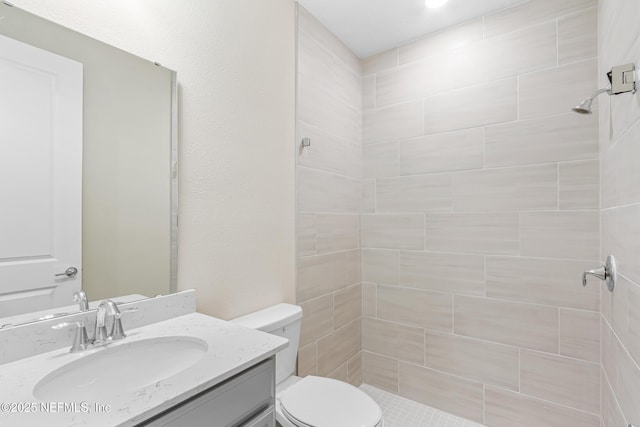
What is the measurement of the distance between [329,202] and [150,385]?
4.98 feet

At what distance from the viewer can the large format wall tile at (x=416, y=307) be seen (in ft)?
6.88

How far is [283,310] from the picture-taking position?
1.68 meters

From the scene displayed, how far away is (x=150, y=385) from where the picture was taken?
78 centimetres

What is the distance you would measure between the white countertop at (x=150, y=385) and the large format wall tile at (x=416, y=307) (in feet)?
4.54

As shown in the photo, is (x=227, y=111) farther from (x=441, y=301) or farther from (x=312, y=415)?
(x=441, y=301)

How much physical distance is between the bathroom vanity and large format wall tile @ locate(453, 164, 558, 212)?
4.94ft

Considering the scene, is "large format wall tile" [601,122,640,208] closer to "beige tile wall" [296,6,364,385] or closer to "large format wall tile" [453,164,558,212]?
"large format wall tile" [453,164,558,212]

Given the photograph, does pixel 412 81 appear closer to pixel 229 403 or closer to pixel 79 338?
pixel 229 403

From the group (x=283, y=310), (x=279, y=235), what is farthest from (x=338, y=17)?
(x=283, y=310)

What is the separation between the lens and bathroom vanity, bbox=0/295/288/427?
70 cm

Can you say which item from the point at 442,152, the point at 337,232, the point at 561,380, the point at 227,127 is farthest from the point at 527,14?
the point at 561,380

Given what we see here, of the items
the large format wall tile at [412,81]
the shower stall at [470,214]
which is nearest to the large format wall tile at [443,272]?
the shower stall at [470,214]

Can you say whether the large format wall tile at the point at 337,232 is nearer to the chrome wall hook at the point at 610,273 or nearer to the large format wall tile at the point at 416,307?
the large format wall tile at the point at 416,307

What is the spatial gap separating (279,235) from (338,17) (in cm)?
141
